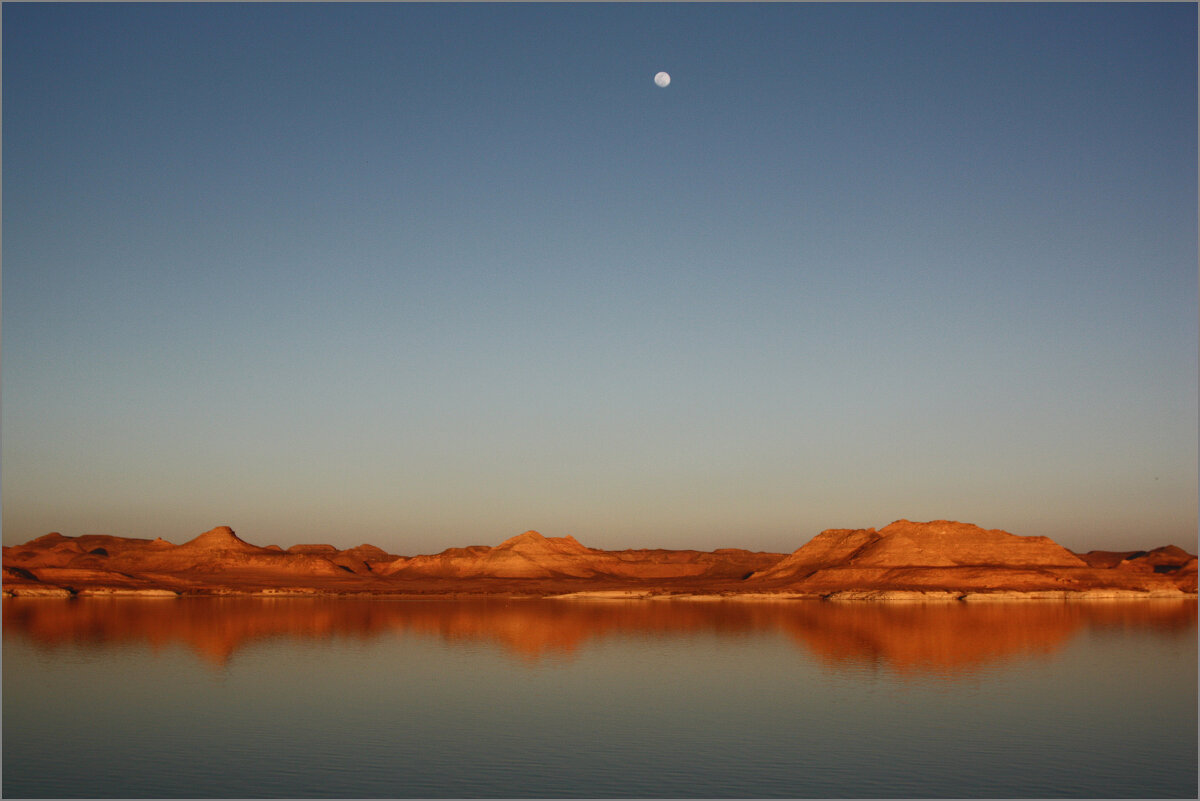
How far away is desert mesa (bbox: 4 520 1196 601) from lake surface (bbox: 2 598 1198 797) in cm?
5095

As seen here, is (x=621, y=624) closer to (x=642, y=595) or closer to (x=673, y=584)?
(x=642, y=595)

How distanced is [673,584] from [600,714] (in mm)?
109676

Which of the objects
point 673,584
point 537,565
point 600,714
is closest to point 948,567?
point 673,584

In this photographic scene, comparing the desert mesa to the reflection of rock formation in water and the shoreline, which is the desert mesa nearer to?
the shoreline

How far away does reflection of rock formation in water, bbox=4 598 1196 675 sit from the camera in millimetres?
47312

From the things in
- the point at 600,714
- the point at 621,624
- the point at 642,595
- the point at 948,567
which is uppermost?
the point at 948,567

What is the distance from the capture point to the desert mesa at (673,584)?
106250 millimetres

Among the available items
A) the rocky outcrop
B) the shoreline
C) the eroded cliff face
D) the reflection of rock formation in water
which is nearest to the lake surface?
the reflection of rock formation in water

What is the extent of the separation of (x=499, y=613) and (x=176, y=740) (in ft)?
177

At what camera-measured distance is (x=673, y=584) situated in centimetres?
13750

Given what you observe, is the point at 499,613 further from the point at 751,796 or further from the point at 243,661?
the point at 751,796

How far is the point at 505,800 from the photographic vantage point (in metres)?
20.0

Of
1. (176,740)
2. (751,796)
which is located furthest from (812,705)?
(176,740)

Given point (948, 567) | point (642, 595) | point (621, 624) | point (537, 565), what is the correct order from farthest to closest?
point (537, 565), point (642, 595), point (948, 567), point (621, 624)
